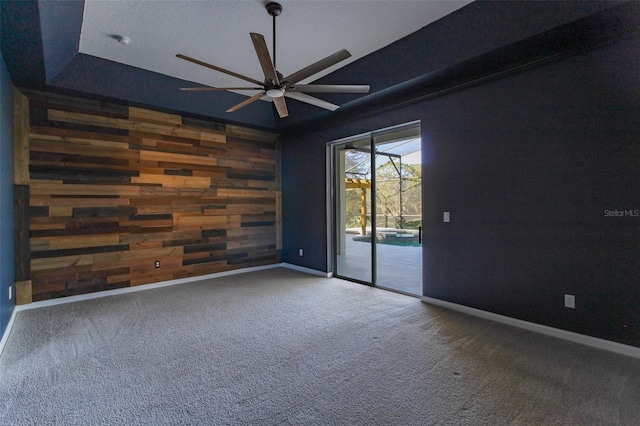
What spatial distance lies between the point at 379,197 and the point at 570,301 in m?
2.66

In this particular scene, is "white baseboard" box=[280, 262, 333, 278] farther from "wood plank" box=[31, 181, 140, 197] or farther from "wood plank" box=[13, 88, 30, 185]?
"wood plank" box=[13, 88, 30, 185]

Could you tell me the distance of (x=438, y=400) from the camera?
6.09 feet

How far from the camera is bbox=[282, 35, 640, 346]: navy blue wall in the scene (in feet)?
8.04

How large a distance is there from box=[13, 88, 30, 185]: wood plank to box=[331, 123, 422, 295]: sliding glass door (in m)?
4.21

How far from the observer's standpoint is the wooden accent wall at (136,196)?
376cm

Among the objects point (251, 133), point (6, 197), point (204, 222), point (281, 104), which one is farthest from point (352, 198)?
point (6, 197)

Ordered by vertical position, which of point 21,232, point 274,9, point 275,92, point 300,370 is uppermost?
point 274,9

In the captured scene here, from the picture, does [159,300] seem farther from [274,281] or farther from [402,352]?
[402,352]

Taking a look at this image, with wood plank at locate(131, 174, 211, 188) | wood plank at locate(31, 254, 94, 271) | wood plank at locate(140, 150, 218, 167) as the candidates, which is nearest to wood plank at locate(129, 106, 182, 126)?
wood plank at locate(140, 150, 218, 167)

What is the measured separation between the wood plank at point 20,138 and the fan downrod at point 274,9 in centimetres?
329

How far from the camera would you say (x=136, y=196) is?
441 centimetres

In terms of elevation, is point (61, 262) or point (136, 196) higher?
point (136, 196)

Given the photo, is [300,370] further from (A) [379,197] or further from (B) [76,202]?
(B) [76,202]

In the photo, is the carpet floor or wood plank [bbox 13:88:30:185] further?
wood plank [bbox 13:88:30:185]
